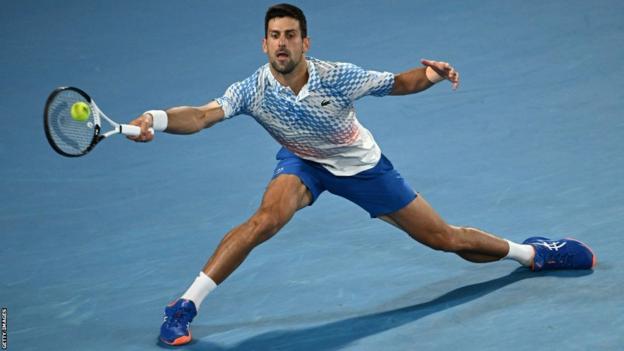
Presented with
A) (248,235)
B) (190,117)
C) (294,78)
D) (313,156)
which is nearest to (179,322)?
(248,235)

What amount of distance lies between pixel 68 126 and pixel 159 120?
48cm

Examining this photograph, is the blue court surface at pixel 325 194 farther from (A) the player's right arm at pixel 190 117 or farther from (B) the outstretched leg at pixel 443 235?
(A) the player's right arm at pixel 190 117

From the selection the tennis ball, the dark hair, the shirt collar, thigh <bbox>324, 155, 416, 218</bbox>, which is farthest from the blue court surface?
the dark hair

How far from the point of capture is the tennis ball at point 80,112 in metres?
6.05

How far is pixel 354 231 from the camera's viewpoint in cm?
820

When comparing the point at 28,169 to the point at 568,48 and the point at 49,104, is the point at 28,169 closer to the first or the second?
the point at 49,104

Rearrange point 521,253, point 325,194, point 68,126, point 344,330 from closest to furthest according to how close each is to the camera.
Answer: point 68,126 → point 344,330 → point 521,253 → point 325,194

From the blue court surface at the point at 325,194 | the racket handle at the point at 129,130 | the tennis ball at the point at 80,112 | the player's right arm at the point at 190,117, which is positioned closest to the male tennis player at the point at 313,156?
the player's right arm at the point at 190,117

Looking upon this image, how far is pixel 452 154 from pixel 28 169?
356cm

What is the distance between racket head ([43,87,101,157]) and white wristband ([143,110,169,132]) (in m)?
0.28

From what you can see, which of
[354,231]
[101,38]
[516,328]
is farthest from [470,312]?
[101,38]

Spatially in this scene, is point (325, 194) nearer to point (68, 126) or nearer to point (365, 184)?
point (365, 184)

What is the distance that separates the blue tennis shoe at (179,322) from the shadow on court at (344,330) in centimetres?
6

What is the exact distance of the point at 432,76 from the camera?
272 inches
